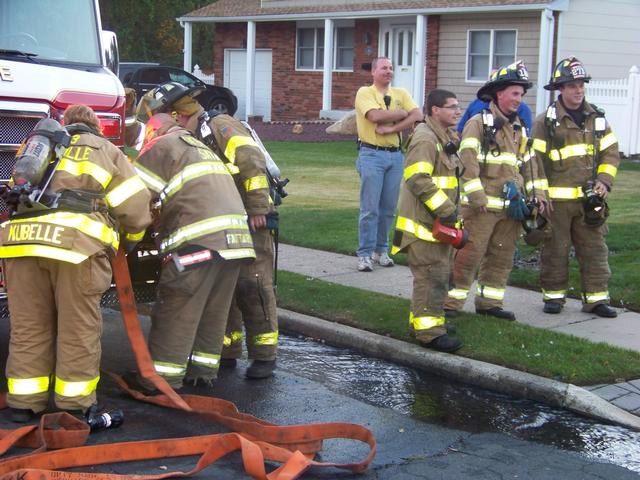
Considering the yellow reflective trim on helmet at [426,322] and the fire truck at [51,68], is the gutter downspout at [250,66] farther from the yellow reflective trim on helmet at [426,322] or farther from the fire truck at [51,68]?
the yellow reflective trim on helmet at [426,322]

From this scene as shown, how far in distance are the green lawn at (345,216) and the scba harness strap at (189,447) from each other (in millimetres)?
4158

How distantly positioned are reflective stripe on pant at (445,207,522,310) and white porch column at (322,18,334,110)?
20.0 meters

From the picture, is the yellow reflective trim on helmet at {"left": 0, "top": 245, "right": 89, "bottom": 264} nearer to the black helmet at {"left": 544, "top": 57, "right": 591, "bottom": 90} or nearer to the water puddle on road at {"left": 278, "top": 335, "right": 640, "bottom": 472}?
the water puddle on road at {"left": 278, "top": 335, "right": 640, "bottom": 472}

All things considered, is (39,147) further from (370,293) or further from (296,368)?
(370,293)

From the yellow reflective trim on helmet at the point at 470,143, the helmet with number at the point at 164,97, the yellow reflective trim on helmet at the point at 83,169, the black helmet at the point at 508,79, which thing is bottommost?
the yellow reflective trim on helmet at the point at 83,169

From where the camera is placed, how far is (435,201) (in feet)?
23.1

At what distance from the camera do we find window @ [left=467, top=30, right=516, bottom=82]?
23938 millimetres

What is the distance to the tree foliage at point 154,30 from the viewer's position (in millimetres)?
37406

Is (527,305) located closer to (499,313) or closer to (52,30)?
(499,313)

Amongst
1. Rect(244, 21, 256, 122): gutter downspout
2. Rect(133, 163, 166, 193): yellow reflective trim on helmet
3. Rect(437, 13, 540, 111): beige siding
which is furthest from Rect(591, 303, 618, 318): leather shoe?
Rect(244, 21, 256, 122): gutter downspout

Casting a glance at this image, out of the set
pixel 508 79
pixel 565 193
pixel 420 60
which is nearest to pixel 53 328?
pixel 508 79

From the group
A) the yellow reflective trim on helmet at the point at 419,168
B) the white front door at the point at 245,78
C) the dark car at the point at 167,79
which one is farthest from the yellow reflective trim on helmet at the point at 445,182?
the white front door at the point at 245,78

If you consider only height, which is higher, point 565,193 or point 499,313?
point 565,193

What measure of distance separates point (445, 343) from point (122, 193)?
2631mm
